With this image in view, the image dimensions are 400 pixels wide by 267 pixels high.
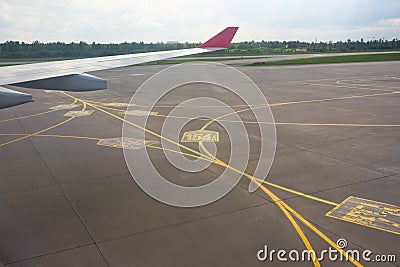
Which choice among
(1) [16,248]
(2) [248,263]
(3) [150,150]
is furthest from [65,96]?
(2) [248,263]

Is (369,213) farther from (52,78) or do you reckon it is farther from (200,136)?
(52,78)

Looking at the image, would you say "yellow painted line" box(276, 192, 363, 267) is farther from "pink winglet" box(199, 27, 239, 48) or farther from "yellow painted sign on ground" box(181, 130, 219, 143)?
"pink winglet" box(199, 27, 239, 48)

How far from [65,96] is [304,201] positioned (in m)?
25.6

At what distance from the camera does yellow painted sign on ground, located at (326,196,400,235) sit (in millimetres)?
8188

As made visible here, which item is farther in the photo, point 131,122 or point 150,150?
point 131,122

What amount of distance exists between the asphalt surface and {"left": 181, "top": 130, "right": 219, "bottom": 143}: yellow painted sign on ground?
0.46 meters

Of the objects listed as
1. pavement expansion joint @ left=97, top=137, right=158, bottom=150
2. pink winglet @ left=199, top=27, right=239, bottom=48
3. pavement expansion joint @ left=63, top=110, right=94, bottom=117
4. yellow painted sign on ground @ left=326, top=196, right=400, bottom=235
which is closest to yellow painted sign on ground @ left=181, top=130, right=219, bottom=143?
pavement expansion joint @ left=97, top=137, right=158, bottom=150

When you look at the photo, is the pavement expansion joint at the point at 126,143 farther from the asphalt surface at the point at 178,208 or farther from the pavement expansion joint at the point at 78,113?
the pavement expansion joint at the point at 78,113

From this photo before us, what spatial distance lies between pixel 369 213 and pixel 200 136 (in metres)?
8.67

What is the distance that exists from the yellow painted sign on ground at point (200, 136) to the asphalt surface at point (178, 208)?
46 centimetres

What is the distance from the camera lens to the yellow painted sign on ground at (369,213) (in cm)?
819

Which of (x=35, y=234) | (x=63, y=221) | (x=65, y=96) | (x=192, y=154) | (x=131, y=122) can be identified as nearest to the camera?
(x=35, y=234)

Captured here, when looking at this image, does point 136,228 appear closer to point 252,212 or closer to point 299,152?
point 252,212

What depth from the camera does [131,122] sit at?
19406 millimetres
